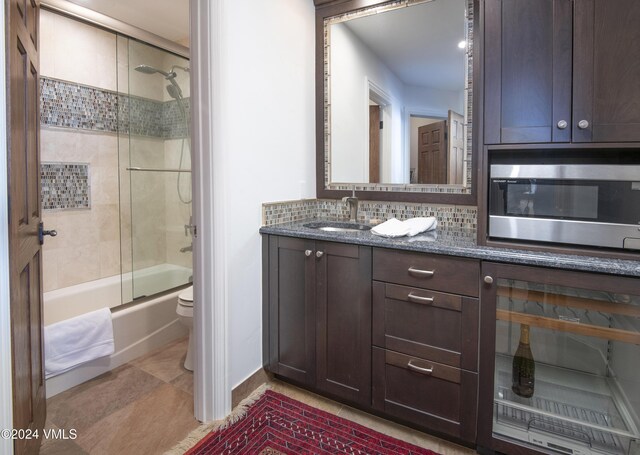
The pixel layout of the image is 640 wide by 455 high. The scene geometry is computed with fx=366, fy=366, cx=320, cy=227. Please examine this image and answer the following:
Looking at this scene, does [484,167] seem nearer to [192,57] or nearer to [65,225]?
[192,57]

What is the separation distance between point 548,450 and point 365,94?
206cm

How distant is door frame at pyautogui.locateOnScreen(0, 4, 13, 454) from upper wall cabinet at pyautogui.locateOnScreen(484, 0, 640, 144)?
1654 millimetres

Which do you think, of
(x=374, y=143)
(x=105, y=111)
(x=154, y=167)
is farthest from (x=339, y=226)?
(x=105, y=111)

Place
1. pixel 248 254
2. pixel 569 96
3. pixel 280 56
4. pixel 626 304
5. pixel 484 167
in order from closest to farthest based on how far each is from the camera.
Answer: pixel 626 304
pixel 569 96
pixel 484 167
pixel 248 254
pixel 280 56

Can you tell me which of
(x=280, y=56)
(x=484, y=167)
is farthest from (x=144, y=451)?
(x=280, y=56)

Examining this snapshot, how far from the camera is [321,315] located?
1898 millimetres

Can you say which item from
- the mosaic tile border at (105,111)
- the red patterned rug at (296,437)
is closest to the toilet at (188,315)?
the red patterned rug at (296,437)

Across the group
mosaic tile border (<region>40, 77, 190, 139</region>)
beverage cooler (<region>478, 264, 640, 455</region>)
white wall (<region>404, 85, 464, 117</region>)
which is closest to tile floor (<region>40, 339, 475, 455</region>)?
beverage cooler (<region>478, 264, 640, 455</region>)

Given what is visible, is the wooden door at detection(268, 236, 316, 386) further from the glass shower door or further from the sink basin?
the glass shower door

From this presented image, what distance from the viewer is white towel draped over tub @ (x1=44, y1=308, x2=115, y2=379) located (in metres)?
2.01

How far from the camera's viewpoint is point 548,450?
1.44m

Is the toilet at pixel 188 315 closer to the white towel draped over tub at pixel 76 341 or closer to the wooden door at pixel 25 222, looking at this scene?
the white towel draped over tub at pixel 76 341

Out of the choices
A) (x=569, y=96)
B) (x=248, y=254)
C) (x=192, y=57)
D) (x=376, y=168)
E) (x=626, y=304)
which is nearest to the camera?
(x=626, y=304)

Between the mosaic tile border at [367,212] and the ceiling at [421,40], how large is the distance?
694 mm
